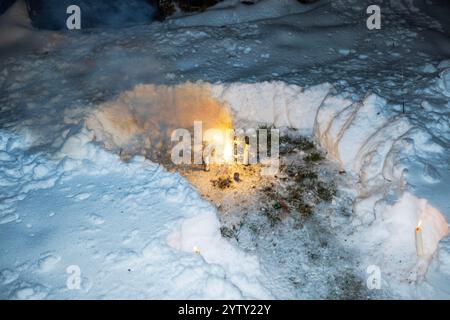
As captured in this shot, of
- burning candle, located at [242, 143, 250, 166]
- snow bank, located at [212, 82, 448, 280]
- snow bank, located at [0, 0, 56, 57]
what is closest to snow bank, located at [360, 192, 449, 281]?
snow bank, located at [212, 82, 448, 280]

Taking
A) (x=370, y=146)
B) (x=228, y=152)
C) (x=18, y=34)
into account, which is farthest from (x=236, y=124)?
(x=18, y=34)

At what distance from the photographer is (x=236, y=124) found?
644cm

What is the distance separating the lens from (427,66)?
6.21m

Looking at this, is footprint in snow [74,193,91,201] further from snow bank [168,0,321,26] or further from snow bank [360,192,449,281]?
snow bank [168,0,321,26]

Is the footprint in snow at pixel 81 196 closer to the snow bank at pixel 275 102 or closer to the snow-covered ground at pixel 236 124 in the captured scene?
the snow-covered ground at pixel 236 124

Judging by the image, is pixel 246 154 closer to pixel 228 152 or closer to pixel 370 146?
pixel 228 152

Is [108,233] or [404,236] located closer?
[108,233]

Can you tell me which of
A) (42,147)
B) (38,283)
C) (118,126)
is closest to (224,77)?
(118,126)

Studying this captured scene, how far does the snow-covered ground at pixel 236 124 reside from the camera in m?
4.06

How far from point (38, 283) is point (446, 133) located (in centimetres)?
503

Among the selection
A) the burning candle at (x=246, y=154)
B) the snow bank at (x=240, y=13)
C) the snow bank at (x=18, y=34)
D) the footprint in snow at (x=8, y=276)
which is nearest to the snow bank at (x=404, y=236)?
the burning candle at (x=246, y=154)

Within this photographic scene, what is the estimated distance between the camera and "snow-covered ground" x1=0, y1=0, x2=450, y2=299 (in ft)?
13.3

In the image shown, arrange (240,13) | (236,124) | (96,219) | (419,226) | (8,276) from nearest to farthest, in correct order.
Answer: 1. (8,276)
2. (419,226)
3. (96,219)
4. (236,124)
5. (240,13)

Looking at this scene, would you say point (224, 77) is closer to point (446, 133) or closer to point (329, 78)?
point (329, 78)
